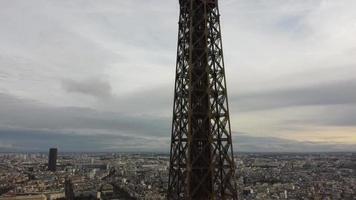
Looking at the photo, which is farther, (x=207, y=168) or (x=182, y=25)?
(x=182, y=25)

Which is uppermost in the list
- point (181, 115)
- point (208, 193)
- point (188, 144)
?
point (181, 115)

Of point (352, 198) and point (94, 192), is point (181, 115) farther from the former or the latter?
point (94, 192)

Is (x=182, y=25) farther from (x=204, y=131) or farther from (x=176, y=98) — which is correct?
(x=204, y=131)

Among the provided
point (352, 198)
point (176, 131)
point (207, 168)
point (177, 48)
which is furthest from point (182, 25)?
point (352, 198)

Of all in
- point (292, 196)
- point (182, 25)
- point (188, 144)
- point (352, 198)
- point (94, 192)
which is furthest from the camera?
point (94, 192)

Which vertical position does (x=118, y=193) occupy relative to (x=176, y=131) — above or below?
below

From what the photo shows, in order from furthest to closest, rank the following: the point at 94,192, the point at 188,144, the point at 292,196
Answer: the point at 94,192 < the point at 292,196 < the point at 188,144

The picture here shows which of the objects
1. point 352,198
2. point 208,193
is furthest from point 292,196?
point 208,193
